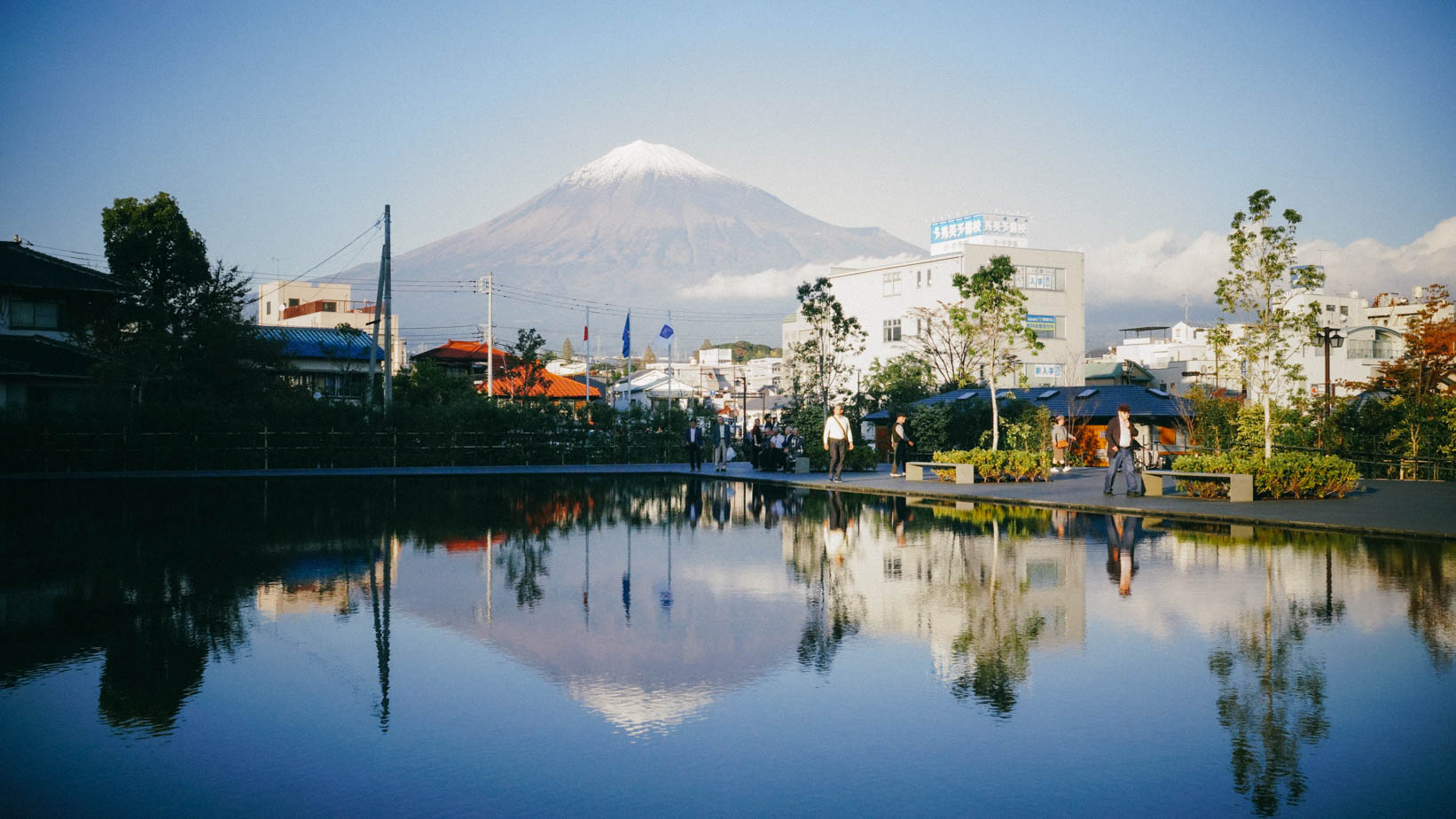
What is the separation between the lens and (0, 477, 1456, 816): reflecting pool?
Result: 5254 millimetres

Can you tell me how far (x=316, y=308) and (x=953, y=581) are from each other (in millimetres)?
93925

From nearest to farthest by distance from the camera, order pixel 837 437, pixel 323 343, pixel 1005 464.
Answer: pixel 1005 464
pixel 837 437
pixel 323 343

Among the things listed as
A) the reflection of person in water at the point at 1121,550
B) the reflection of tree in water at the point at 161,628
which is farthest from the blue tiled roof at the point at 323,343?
the reflection of person in water at the point at 1121,550

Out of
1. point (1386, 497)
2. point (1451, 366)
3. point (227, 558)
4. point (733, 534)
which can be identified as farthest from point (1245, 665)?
point (1451, 366)

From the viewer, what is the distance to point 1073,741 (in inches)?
233

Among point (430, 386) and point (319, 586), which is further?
point (430, 386)

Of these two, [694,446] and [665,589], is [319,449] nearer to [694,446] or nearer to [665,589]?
[694,446]

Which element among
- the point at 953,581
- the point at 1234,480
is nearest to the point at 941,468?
the point at 1234,480

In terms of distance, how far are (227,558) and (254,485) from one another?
16.7 m

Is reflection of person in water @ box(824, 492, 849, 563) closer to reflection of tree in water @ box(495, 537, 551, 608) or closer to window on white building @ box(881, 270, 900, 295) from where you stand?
reflection of tree in water @ box(495, 537, 551, 608)

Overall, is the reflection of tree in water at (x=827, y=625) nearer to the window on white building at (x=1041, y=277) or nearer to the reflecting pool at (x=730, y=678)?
the reflecting pool at (x=730, y=678)

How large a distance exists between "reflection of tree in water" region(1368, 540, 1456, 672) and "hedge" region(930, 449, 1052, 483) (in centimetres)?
1185

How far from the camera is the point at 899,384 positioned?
5444 cm

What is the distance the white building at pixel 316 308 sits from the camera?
306 ft
